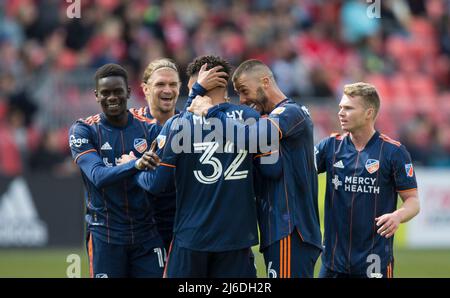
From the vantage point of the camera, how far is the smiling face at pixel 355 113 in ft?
25.0

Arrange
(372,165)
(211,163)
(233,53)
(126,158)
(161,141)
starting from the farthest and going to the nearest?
(233,53)
(372,165)
(126,158)
(161,141)
(211,163)

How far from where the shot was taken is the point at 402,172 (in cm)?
750

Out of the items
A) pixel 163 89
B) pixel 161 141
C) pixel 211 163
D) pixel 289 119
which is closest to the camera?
pixel 211 163

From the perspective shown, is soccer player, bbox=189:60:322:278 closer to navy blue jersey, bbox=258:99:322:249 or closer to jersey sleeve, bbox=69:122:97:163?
navy blue jersey, bbox=258:99:322:249

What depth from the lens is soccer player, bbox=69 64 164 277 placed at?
7.48 metres

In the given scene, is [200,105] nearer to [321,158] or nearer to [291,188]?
[291,188]

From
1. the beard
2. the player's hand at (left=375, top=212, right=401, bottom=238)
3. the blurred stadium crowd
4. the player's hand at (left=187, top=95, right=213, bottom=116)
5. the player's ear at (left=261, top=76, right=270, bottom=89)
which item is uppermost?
the blurred stadium crowd

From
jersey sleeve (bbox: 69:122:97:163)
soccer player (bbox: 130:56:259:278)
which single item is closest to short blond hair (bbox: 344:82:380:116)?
soccer player (bbox: 130:56:259:278)

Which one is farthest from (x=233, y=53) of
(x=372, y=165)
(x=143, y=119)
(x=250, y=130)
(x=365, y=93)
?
(x=250, y=130)

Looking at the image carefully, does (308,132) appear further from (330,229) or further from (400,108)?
(400,108)

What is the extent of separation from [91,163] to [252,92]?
57.8 inches

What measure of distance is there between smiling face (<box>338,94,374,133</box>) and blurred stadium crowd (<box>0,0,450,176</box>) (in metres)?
8.09
